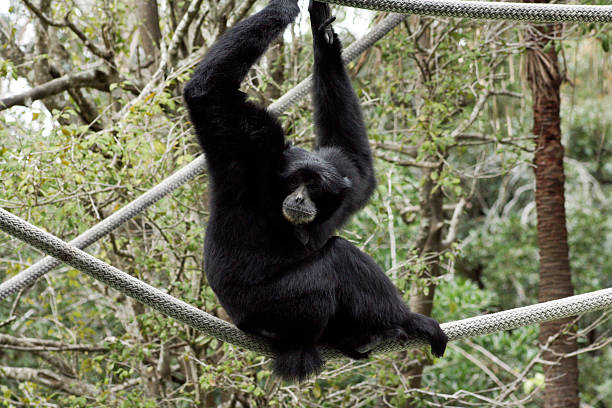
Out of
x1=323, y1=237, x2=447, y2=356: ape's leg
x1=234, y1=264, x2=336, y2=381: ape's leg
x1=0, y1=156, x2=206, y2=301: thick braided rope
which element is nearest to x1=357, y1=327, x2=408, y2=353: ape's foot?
x1=323, y1=237, x2=447, y2=356: ape's leg

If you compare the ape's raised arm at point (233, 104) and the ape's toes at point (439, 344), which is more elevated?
the ape's raised arm at point (233, 104)

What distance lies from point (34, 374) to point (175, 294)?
1.93m

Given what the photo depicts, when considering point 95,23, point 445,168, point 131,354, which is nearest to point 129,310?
point 131,354

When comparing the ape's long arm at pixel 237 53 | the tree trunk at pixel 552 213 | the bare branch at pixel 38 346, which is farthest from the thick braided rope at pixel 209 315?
the tree trunk at pixel 552 213

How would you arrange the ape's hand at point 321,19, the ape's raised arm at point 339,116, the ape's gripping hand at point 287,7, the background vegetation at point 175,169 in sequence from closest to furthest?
the ape's gripping hand at point 287,7
the ape's hand at point 321,19
the ape's raised arm at point 339,116
the background vegetation at point 175,169

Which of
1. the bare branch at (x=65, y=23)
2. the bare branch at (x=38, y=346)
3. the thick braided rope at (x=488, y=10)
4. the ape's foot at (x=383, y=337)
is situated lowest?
the bare branch at (x=38, y=346)

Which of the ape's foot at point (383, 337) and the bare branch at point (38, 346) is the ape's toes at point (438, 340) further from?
the bare branch at point (38, 346)

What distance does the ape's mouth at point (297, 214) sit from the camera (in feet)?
11.5

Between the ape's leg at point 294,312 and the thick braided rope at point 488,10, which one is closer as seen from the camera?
the ape's leg at point 294,312

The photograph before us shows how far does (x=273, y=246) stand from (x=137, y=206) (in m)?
1.38

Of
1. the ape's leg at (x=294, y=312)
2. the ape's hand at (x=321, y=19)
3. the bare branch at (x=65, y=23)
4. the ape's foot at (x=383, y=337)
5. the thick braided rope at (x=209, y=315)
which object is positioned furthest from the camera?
the bare branch at (x=65, y=23)

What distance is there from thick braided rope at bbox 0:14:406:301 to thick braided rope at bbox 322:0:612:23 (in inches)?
42.6

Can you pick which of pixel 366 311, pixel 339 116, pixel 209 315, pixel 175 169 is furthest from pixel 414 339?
pixel 175 169

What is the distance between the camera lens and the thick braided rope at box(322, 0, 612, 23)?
3.49 metres
